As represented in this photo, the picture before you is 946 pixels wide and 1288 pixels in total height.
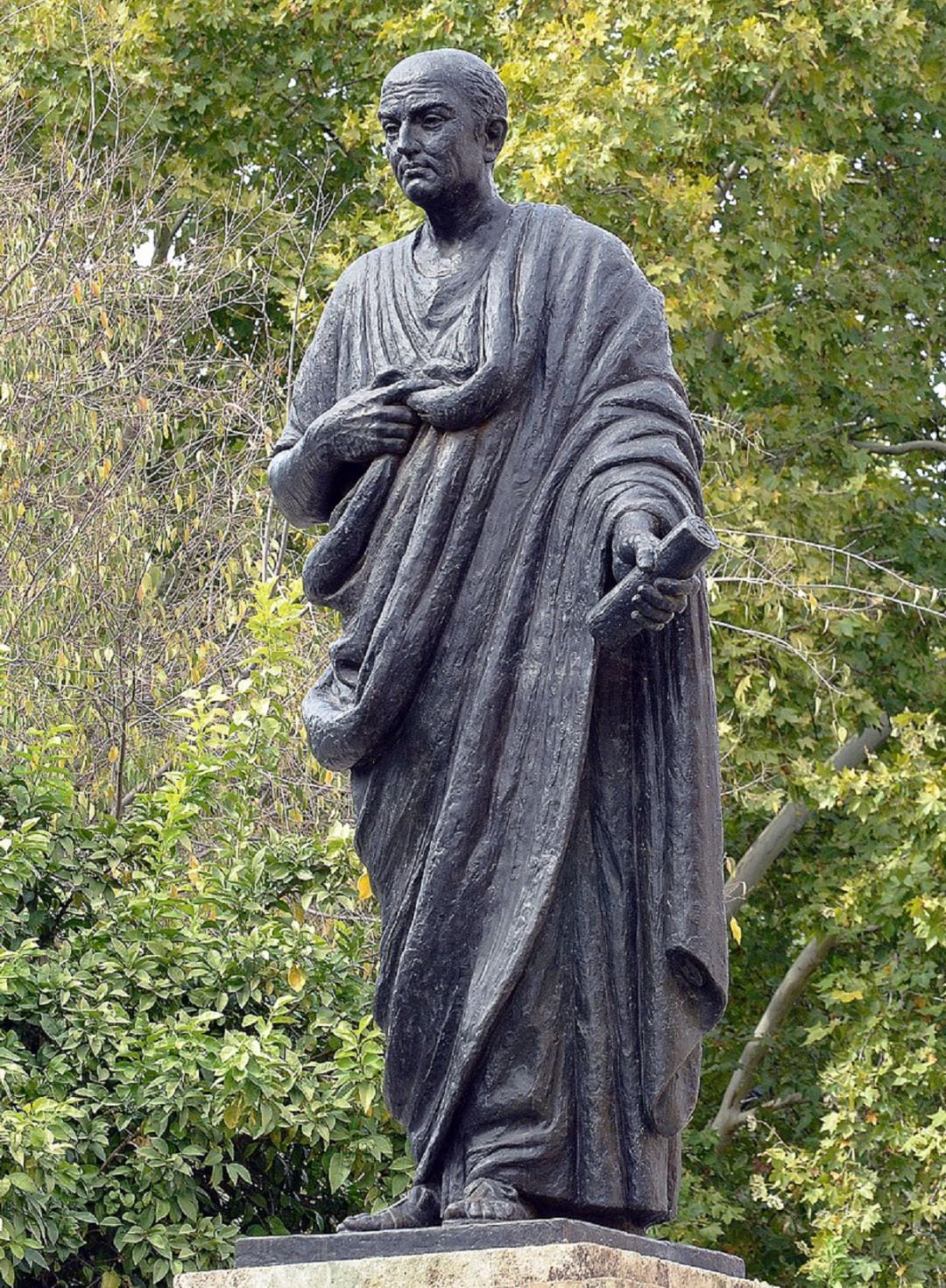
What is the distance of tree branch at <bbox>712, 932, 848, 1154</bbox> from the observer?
14953mm

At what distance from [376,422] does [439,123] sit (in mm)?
603

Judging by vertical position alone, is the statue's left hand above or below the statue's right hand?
below

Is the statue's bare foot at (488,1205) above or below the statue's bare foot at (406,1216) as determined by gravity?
above

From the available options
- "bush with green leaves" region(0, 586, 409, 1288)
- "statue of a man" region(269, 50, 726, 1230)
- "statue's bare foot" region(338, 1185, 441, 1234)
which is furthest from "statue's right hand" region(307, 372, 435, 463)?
"bush with green leaves" region(0, 586, 409, 1288)

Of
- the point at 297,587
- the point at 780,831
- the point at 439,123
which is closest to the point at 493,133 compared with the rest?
the point at 439,123

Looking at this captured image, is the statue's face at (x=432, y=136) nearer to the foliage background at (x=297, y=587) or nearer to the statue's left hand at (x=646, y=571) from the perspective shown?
the statue's left hand at (x=646, y=571)

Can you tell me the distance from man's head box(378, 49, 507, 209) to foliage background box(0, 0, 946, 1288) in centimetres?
363

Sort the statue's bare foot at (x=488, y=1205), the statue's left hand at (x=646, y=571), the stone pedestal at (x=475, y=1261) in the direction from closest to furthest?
the stone pedestal at (x=475, y=1261), the statue's bare foot at (x=488, y=1205), the statue's left hand at (x=646, y=571)

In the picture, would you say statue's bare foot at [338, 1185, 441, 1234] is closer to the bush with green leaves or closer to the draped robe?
the draped robe

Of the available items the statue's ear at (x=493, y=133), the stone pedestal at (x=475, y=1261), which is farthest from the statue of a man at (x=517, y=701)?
the stone pedestal at (x=475, y=1261)

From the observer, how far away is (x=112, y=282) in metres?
14.0

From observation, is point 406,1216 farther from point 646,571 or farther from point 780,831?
point 780,831

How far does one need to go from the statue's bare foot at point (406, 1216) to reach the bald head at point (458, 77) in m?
2.06

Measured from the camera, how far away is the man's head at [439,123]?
5141mm
